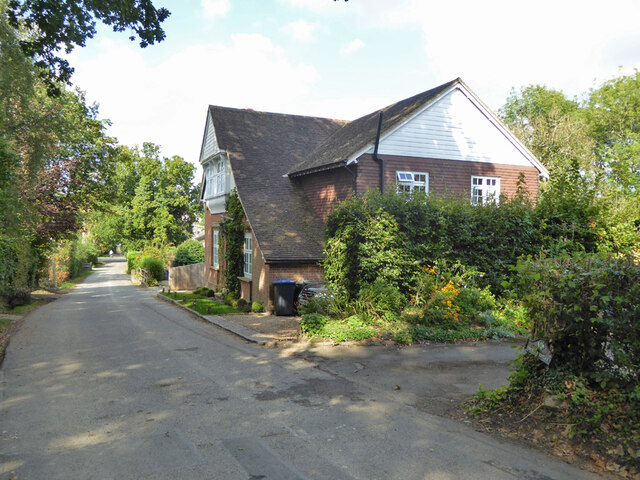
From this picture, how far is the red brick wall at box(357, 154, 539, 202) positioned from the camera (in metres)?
18.0

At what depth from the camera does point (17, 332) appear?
14.6 m

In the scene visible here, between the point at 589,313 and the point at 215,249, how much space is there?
21.7 meters

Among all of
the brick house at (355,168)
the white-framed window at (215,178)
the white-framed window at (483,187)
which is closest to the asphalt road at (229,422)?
the brick house at (355,168)

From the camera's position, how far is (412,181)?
1867 centimetres

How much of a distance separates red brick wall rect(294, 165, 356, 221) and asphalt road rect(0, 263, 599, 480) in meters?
8.75

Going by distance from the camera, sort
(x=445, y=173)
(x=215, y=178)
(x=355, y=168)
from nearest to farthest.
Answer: (x=355, y=168)
(x=445, y=173)
(x=215, y=178)

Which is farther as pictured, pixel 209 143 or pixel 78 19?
pixel 209 143

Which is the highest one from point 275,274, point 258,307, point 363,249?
point 363,249

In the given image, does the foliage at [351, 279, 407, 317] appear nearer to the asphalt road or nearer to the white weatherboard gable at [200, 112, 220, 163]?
the asphalt road

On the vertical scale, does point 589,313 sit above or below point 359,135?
below

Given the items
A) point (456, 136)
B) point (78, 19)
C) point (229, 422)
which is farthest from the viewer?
point (456, 136)

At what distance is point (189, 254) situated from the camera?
40.0m

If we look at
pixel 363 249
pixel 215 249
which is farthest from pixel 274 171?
pixel 363 249

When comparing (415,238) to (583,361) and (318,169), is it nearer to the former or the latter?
(318,169)
